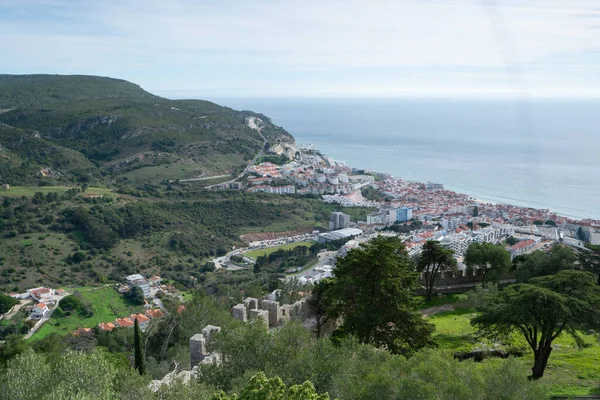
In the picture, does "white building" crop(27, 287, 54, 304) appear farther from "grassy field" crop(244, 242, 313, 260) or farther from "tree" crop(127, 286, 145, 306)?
"grassy field" crop(244, 242, 313, 260)

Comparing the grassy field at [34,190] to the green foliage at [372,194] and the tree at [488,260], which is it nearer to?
the green foliage at [372,194]

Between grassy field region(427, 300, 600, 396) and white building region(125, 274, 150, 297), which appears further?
white building region(125, 274, 150, 297)

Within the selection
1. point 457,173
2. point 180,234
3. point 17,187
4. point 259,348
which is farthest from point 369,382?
point 457,173

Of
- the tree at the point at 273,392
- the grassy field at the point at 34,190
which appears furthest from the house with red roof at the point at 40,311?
the tree at the point at 273,392

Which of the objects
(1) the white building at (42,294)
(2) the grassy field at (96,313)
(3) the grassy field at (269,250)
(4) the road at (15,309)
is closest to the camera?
(2) the grassy field at (96,313)

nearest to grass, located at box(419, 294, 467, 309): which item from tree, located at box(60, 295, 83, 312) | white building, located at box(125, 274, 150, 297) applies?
white building, located at box(125, 274, 150, 297)

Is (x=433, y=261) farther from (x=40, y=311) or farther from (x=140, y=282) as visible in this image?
(x=140, y=282)
